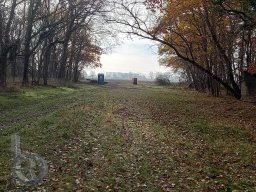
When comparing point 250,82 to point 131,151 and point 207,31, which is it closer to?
point 207,31

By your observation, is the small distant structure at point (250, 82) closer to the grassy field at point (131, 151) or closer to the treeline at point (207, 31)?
the treeline at point (207, 31)

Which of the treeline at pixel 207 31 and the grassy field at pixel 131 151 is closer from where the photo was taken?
the grassy field at pixel 131 151

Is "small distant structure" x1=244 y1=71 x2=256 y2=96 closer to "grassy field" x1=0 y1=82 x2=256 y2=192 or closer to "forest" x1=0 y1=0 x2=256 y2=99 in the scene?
"forest" x1=0 y1=0 x2=256 y2=99

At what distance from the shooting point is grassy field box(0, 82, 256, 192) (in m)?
9.48

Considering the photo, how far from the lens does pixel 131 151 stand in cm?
1266

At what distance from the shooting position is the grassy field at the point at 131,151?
9477 millimetres

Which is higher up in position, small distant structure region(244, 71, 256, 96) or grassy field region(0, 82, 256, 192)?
small distant structure region(244, 71, 256, 96)

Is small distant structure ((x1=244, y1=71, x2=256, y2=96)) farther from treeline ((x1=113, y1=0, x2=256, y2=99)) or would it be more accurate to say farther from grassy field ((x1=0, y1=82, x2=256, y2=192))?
grassy field ((x1=0, y1=82, x2=256, y2=192))

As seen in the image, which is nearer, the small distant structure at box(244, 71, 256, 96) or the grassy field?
the grassy field

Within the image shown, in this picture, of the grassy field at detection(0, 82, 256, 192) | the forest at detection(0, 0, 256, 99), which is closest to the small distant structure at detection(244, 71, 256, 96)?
the forest at detection(0, 0, 256, 99)

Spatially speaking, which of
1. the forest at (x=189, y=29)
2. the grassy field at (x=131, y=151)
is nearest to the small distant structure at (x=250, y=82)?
the forest at (x=189, y=29)

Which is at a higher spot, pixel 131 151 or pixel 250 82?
pixel 250 82

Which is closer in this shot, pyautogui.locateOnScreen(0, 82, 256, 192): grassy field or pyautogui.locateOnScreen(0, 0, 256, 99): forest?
pyautogui.locateOnScreen(0, 82, 256, 192): grassy field

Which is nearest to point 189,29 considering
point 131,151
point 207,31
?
point 207,31
